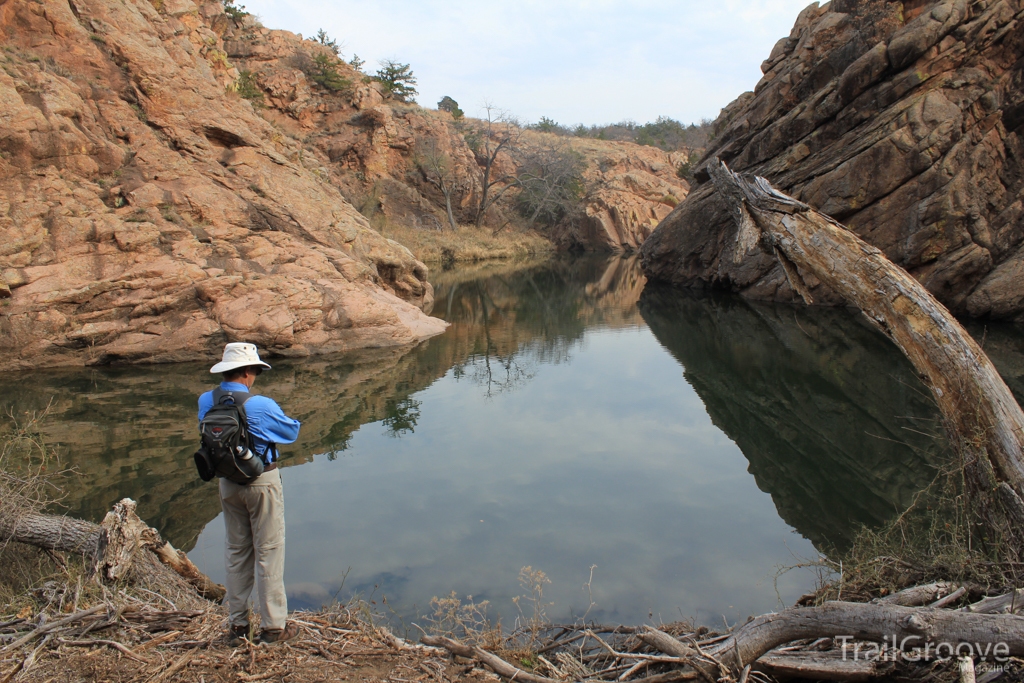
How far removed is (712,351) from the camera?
50.3ft

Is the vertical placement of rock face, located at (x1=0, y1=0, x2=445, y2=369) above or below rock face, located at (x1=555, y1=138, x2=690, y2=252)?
below

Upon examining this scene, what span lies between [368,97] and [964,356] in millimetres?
39144

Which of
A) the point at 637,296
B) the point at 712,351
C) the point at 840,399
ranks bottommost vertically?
the point at 840,399

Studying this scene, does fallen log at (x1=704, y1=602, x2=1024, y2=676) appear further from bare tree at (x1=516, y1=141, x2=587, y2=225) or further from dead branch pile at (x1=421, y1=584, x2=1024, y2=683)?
bare tree at (x1=516, y1=141, x2=587, y2=225)

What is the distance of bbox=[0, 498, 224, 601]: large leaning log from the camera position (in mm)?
4156

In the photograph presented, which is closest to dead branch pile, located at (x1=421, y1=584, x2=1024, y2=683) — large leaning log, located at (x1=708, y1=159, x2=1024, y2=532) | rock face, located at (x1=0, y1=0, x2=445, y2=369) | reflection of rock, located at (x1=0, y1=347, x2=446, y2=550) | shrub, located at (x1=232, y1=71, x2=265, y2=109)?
large leaning log, located at (x1=708, y1=159, x2=1024, y2=532)

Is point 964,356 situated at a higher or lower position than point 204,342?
lower

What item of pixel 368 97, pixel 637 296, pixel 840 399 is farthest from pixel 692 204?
pixel 368 97

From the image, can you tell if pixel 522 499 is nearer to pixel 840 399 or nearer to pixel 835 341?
pixel 840 399

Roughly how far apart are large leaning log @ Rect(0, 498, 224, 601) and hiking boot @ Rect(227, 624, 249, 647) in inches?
38.8

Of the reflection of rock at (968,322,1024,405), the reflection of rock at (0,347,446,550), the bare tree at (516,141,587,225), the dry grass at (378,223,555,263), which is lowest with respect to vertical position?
the reflection of rock at (0,347,446,550)

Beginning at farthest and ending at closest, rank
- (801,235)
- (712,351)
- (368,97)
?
(368,97) → (712,351) → (801,235)

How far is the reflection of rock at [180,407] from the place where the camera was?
7082 mm

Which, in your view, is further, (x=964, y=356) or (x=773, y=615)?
(x=964, y=356)
